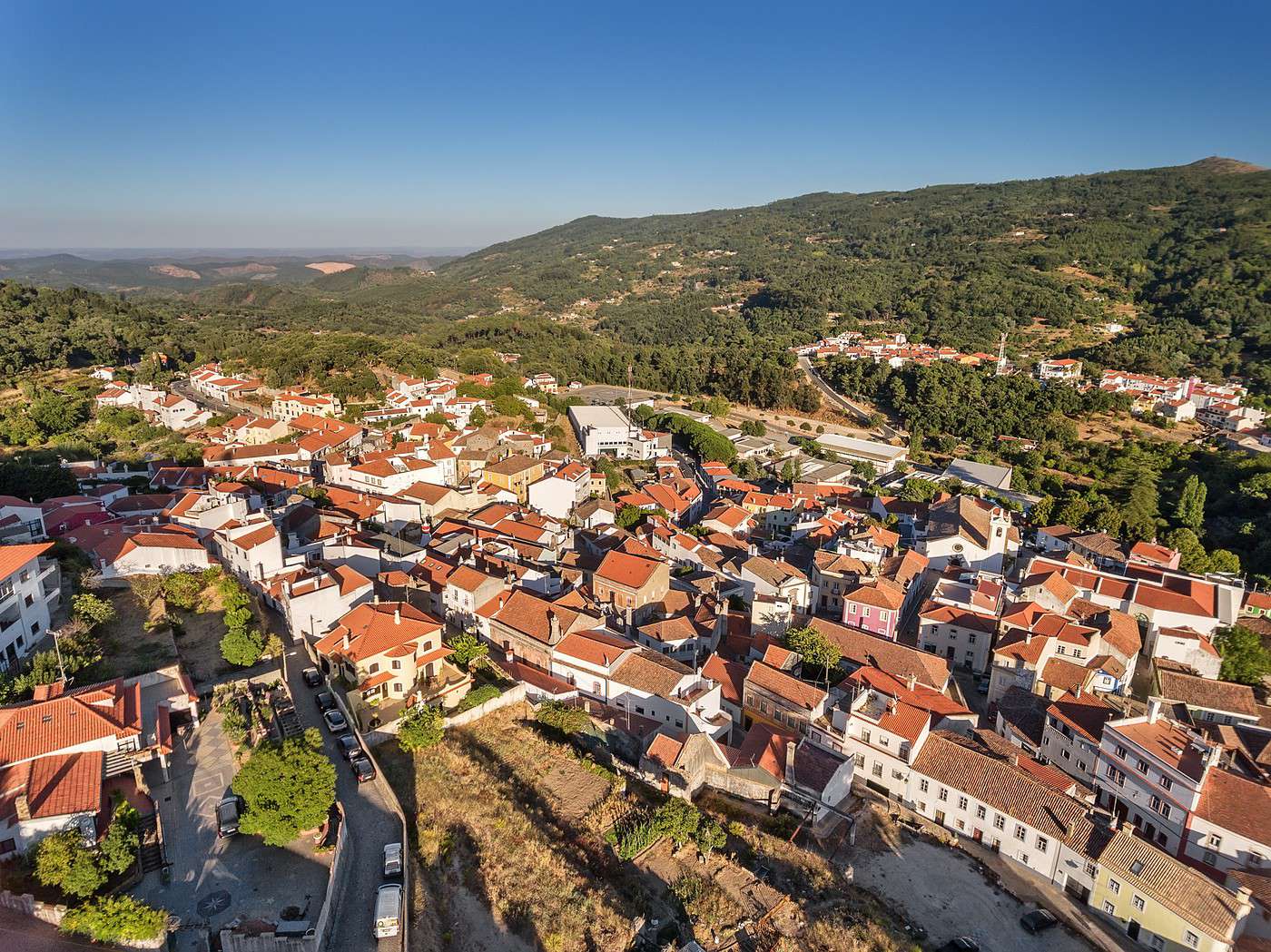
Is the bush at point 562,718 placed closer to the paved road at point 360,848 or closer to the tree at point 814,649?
the paved road at point 360,848

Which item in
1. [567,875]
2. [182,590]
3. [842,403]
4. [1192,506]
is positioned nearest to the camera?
[567,875]

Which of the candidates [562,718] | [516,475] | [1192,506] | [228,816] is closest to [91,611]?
[228,816]

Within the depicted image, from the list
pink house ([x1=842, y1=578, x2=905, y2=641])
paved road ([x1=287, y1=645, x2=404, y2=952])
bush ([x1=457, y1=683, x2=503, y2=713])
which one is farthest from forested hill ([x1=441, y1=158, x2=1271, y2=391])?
paved road ([x1=287, y1=645, x2=404, y2=952])

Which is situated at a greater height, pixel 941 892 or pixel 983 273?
pixel 983 273

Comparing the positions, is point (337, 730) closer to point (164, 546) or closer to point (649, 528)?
point (164, 546)

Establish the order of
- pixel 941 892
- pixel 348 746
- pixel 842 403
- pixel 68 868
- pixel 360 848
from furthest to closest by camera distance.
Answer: pixel 842 403 → pixel 941 892 → pixel 348 746 → pixel 360 848 → pixel 68 868

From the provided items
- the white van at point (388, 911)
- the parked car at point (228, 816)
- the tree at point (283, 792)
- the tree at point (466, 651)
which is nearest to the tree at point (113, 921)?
the tree at point (283, 792)

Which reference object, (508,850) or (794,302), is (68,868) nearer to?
(508,850)
